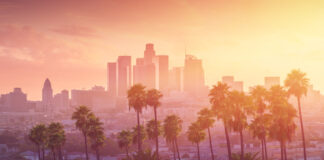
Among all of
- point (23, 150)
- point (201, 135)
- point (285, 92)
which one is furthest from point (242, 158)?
point (23, 150)

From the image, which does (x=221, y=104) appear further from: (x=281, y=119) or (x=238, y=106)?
(x=281, y=119)

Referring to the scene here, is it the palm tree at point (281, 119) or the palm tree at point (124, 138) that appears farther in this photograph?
the palm tree at point (124, 138)

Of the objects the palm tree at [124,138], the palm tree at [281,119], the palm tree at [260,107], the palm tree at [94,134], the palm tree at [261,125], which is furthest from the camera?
the palm tree at [124,138]

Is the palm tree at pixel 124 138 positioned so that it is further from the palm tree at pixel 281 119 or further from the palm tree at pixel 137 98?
the palm tree at pixel 281 119

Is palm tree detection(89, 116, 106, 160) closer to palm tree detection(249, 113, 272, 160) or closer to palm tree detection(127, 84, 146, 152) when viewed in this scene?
palm tree detection(127, 84, 146, 152)

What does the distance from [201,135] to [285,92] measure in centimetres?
2493

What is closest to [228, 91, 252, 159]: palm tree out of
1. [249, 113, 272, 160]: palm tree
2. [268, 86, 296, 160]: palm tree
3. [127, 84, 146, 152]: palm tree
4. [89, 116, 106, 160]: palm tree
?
[249, 113, 272, 160]: palm tree

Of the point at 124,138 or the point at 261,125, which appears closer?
the point at 261,125

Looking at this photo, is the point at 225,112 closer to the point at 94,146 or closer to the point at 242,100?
the point at 242,100

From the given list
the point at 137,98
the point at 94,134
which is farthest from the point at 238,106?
the point at 94,134

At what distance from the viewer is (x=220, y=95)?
59.4 m

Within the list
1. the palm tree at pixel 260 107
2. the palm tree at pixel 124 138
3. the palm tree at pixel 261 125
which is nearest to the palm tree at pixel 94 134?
the palm tree at pixel 124 138

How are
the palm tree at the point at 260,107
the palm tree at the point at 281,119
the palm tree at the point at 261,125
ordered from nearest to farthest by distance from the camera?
the palm tree at the point at 281,119 < the palm tree at the point at 261,125 < the palm tree at the point at 260,107

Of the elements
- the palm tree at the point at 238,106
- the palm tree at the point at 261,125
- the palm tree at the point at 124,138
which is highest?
the palm tree at the point at 238,106
